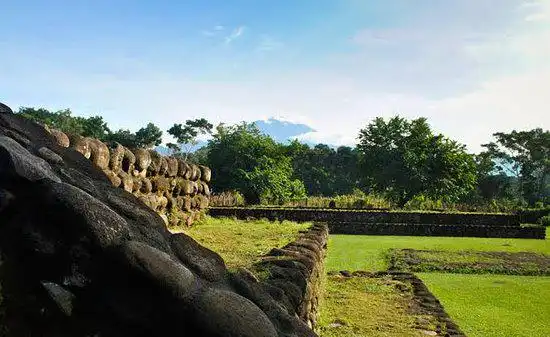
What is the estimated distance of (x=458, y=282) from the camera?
11141 millimetres

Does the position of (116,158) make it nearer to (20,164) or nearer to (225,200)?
(20,164)

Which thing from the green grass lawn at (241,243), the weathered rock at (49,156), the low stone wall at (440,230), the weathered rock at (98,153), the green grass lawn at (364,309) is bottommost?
the green grass lawn at (364,309)

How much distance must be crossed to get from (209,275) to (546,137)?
62217 mm

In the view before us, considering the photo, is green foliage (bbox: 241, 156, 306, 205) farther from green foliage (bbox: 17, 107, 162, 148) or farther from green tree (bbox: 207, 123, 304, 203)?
green foliage (bbox: 17, 107, 162, 148)

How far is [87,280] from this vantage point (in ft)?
6.08

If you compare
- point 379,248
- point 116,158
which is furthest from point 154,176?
point 379,248

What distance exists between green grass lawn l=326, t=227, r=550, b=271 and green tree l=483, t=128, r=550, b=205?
1593 inches

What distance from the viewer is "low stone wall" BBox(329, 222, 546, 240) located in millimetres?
22992

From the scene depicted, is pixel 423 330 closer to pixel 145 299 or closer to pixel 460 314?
pixel 460 314

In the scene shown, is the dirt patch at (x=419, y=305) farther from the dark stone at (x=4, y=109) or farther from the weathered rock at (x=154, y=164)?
the dark stone at (x=4, y=109)

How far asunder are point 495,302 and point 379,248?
811 centimetres

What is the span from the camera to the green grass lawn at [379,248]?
13.4 m

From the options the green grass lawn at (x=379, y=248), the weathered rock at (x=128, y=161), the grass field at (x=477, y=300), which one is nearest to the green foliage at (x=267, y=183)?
the green grass lawn at (x=379, y=248)

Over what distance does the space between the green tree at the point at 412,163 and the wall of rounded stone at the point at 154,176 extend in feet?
97.2
